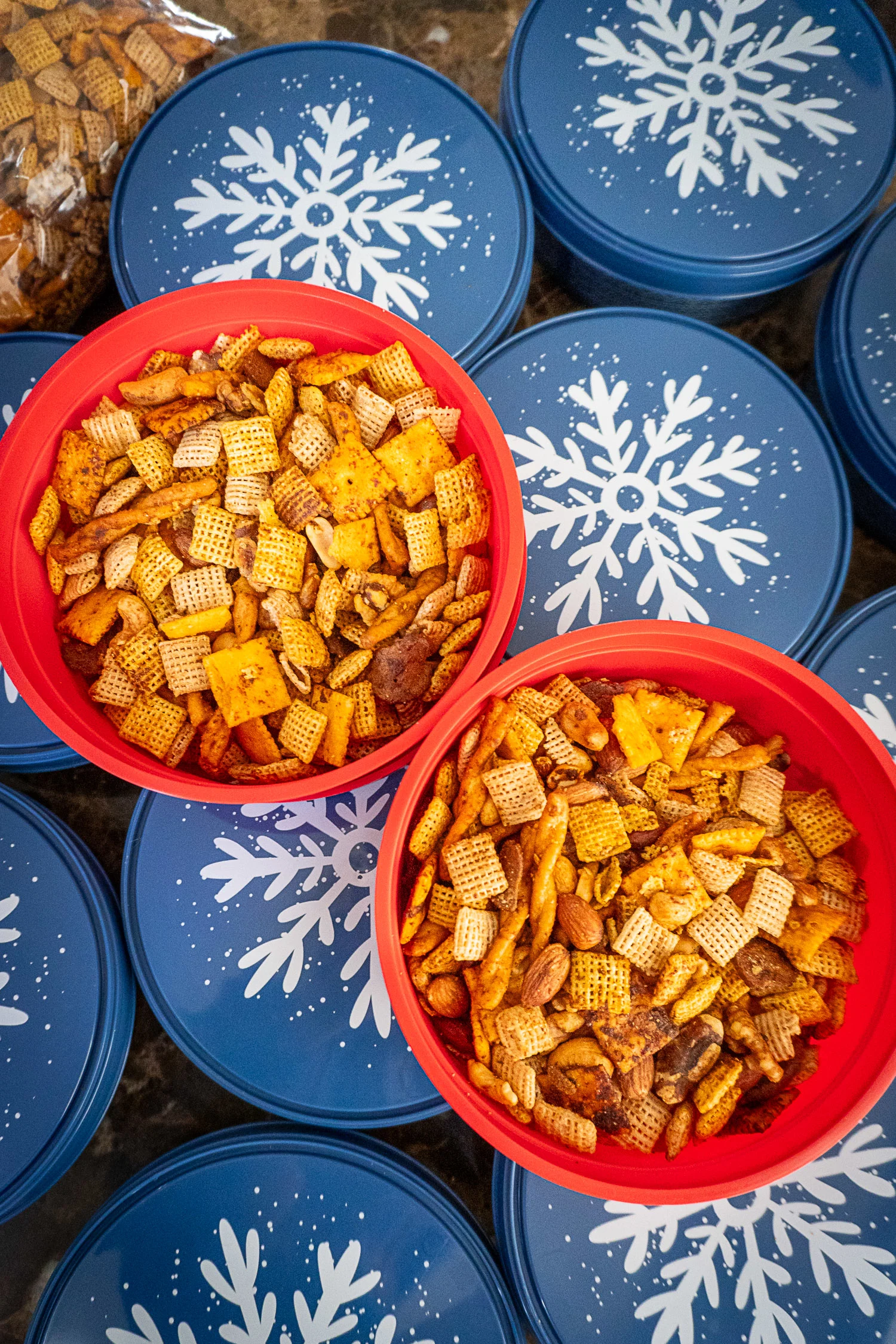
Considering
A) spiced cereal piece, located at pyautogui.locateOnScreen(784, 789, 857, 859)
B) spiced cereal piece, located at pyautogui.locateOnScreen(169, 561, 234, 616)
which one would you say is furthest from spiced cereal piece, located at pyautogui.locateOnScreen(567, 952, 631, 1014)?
spiced cereal piece, located at pyautogui.locateOnScreen(169, 561, 234, 616)

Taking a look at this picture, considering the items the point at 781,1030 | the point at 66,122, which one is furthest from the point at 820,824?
the point at 66,122

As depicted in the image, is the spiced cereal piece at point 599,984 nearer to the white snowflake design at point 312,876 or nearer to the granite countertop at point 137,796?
the white snowflake design at point 312,876

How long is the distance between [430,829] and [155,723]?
0.28 meters

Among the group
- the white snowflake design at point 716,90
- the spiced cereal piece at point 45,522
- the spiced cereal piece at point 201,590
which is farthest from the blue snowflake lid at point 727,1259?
the white snowflake design at point 716,90

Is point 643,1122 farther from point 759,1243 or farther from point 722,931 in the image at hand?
point 759,1243

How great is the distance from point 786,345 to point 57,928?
127 centimetres

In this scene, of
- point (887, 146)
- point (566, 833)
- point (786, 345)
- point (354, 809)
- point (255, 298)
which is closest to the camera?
point (566, 833)

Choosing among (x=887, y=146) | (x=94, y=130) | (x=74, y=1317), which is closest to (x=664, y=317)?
(x=887, y=146)

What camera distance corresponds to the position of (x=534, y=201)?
1.09 meters

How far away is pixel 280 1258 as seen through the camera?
913mm

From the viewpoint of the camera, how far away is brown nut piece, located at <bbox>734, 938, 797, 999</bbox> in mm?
710

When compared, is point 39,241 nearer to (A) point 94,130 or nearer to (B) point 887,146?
(A) point 94,130

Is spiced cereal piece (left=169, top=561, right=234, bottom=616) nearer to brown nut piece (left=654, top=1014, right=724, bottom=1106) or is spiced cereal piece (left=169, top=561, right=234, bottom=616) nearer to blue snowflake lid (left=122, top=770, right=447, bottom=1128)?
blue snowflake lid (left=122, top=770, right=447, bottom=1128)

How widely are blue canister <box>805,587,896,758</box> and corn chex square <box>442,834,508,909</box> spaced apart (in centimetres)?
51
